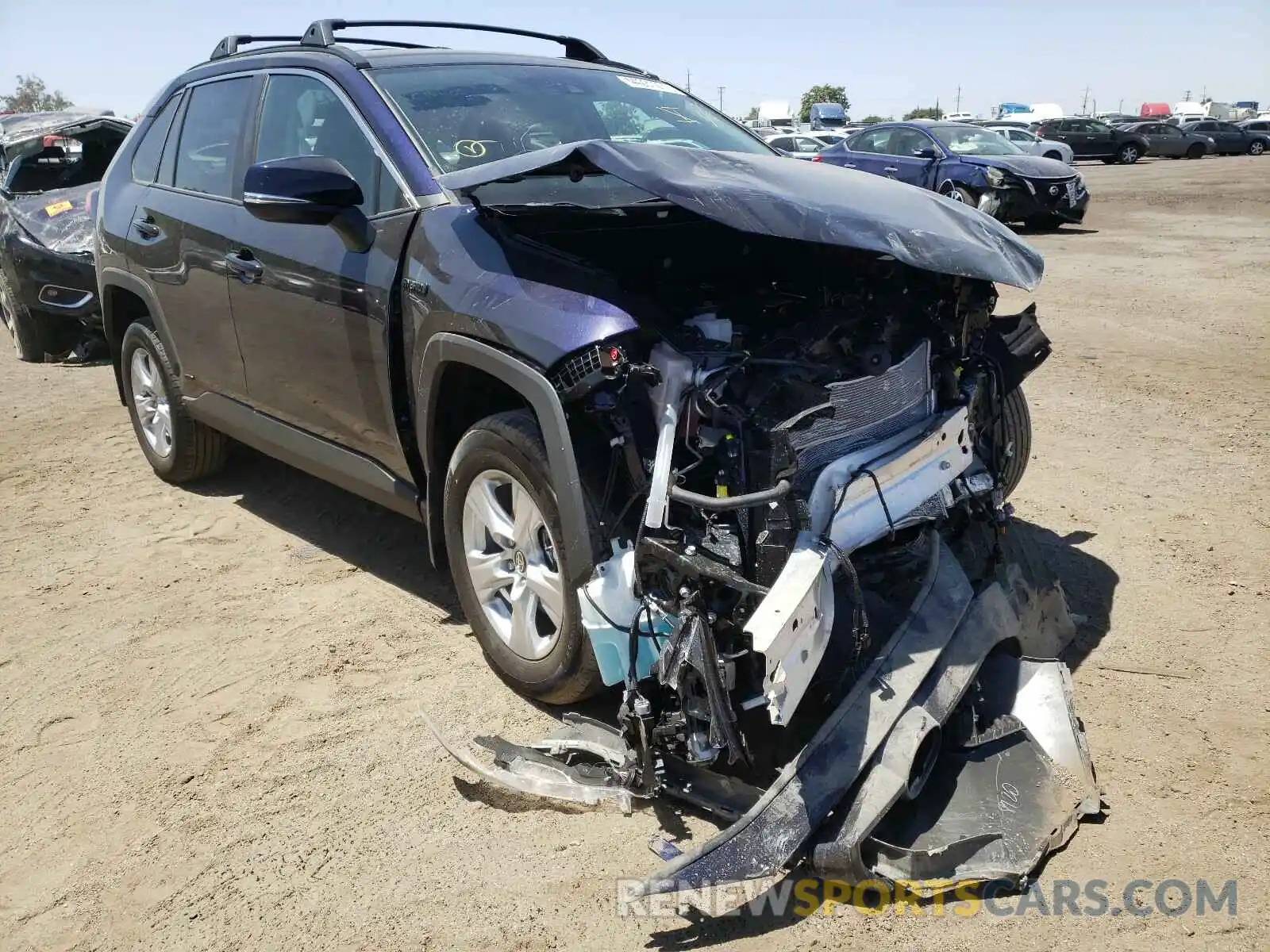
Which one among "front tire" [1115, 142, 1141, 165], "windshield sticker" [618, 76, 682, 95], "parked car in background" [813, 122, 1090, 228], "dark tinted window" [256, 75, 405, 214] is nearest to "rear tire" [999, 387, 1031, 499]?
"windshield sticker" [618, 76, 682, 95]

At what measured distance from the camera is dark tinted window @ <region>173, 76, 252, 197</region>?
443 cm

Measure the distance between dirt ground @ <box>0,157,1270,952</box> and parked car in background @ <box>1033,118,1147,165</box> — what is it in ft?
99.6

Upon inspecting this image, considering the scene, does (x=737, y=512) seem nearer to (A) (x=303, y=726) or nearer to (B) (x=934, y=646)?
(B) (x=934, y=646)

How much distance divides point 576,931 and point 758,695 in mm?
707

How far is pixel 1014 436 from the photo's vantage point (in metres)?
3.93

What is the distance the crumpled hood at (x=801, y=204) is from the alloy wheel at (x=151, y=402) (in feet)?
9.75

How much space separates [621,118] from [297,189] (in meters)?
1.37

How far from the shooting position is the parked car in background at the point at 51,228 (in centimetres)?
873

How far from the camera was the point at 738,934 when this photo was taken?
2.40 meters

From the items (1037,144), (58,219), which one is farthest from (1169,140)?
(58,219)

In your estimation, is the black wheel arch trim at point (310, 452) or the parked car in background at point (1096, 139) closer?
the black wheel arch trim at point (310, 452)

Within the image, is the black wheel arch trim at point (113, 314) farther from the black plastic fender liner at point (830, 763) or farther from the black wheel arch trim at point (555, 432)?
the black plastic fender liner at point (830, 763)

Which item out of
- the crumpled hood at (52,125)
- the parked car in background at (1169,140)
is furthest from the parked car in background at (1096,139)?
the crumpled hood at (52,125)

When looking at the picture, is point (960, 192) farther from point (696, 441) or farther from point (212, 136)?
point (696, 441)
